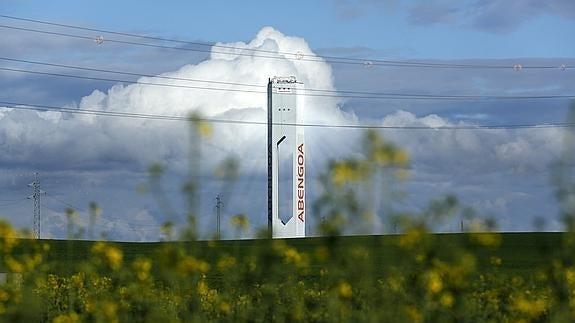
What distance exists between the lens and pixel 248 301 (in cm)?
764

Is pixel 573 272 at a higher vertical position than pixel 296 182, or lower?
lower

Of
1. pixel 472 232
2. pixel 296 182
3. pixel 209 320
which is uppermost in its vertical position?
pixel 296 182

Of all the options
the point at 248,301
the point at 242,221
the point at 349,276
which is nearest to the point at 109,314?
the point at 242,221

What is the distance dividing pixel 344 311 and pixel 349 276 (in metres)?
0.61

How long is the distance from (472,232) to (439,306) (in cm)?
105

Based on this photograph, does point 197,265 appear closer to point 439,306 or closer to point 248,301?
point 439,306

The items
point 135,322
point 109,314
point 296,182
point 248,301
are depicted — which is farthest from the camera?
point 296,182

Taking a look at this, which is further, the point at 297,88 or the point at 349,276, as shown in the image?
the point at 297,88

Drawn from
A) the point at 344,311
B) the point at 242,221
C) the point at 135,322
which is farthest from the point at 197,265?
the point at 135,322

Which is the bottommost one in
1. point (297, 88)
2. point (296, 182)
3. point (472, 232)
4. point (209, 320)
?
point (209, 320)

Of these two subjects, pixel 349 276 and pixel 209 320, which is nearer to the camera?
pixel 349 276

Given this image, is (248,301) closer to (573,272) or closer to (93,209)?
(93,209)

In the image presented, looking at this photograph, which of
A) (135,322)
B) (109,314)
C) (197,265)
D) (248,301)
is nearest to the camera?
(197,265)

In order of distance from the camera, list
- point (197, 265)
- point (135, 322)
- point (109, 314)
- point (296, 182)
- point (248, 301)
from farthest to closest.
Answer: point (296, 182) < point (248, 301) < point (135, 322) < point (109, 314) < point (197, 265)
